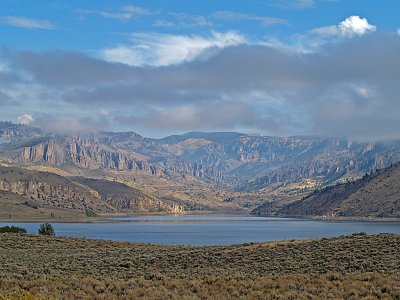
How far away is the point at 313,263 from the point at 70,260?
18813mm

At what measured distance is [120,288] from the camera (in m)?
26.3

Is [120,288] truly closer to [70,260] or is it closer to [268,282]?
[268,282]

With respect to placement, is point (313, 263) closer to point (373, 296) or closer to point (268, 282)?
point (268, 282)

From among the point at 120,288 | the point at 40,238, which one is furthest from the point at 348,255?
the point at 40,238

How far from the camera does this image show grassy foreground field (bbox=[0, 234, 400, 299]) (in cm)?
2458

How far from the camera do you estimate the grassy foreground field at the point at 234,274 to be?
24578 millimetres

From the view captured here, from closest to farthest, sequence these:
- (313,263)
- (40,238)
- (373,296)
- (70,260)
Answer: (373,296) < (313,263) < (70,260) < (40,238)

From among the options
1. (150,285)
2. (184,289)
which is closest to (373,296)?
(184,289)

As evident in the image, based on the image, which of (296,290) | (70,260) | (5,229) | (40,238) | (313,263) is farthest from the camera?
(5,229)

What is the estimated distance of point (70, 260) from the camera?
43.1m

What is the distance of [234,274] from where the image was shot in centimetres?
3231

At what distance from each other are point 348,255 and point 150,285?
57.3 feet

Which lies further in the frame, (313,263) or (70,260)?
(70,260)

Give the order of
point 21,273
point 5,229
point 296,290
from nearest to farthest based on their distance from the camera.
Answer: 1. point 296,290
2. point 21,273
3. point 5,229
